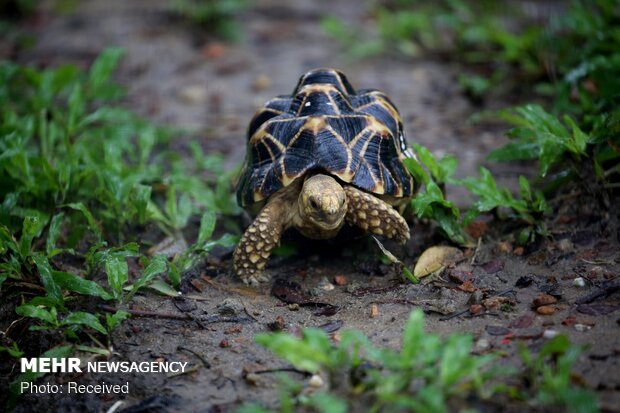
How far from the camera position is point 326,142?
3225 mm

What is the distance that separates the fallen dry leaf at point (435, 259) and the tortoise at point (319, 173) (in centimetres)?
15

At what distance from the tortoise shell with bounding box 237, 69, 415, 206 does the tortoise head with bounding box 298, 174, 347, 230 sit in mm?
71

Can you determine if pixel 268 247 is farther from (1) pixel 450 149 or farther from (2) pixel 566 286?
(1) pixel 450 149

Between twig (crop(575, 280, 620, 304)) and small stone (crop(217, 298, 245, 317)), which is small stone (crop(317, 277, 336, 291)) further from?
twig (crop(575, 280, 620, 304))

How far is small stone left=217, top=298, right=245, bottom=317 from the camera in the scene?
3.05 m

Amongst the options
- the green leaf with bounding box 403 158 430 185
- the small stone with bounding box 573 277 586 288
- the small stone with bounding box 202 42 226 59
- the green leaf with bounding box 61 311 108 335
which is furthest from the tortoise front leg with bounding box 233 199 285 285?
the small stone with bounding box 202 42 226 59

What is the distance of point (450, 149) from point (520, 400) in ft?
9.00

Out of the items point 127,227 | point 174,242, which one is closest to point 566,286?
point 174,242

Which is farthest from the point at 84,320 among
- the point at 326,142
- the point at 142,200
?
the point at 326,142

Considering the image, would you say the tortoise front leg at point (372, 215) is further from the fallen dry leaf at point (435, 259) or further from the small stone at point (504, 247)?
the small stone at point (504, 247)

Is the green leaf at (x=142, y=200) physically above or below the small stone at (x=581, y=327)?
above

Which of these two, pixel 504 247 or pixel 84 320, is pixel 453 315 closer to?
pixel 504 247

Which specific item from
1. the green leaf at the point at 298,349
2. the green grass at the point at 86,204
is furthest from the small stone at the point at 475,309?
the green grass at the point at 86,204

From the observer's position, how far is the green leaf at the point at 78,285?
2.91 m
